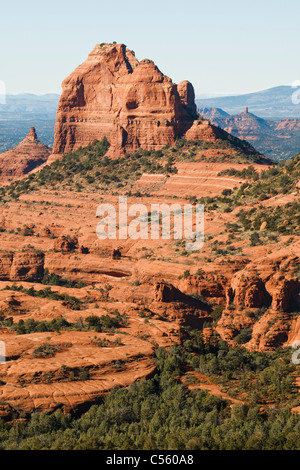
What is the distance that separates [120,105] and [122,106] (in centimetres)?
87

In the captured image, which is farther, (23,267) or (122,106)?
(122,106)

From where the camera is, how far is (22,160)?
5325 inches

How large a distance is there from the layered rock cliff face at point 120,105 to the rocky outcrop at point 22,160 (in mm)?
9616

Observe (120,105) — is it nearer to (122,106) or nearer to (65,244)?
(122,106)

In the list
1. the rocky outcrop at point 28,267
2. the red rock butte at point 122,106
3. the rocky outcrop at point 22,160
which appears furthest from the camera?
the rocky outcrop at point 22,160

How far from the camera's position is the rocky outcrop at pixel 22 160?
437 feet

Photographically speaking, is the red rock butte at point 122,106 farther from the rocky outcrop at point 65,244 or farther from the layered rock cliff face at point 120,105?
the rocky outcrop at point 65,244

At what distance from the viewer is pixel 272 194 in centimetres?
8306

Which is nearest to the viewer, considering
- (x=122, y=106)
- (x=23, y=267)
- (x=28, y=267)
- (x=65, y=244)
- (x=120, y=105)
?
A: (x=28, y=267)

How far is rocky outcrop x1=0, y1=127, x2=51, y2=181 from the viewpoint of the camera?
133 metres

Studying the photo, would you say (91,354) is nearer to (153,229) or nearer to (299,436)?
(299,436)

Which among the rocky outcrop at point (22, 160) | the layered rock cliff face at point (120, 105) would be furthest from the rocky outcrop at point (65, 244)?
the rocky outcrop at point (22, 160)

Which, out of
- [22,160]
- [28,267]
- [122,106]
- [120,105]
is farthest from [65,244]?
[22,160]

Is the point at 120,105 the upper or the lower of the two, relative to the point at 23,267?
upper
